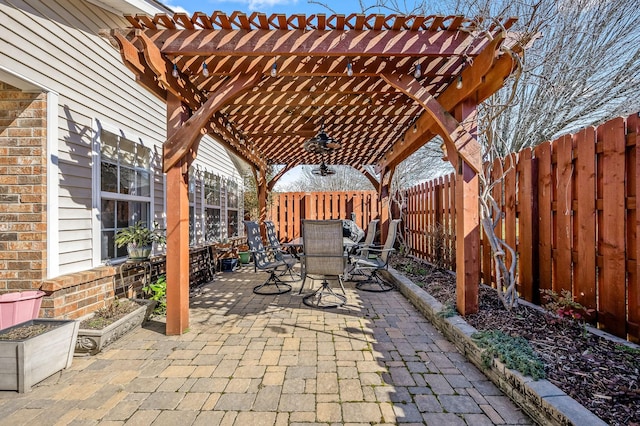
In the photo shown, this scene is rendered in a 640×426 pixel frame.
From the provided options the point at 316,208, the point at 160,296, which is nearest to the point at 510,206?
the point at 160,296

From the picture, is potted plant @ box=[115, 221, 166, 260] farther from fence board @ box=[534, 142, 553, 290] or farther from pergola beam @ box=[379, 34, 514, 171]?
fence board @ box=[534, 142, 553, 290]

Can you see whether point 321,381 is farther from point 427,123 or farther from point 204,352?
point 427,123

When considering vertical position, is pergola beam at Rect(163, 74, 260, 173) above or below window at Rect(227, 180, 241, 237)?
above

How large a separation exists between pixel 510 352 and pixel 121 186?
166 inches

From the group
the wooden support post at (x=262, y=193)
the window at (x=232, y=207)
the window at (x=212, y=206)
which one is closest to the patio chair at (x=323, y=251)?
the window at (x=212, y=206)

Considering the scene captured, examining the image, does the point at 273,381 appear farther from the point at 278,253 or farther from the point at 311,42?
the point at 278,253

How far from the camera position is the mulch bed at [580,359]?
4.92 feet

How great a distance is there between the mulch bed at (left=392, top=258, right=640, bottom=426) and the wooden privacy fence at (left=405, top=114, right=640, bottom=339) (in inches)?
11.8

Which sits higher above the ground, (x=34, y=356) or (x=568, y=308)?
(x=568, y=308)

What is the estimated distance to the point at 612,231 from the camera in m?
2.22

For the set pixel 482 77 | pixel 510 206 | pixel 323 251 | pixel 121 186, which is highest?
pixel 482 77

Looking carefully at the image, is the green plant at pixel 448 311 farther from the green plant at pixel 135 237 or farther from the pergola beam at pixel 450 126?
the green plant at pixel 135 237

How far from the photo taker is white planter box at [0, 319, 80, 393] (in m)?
1.88

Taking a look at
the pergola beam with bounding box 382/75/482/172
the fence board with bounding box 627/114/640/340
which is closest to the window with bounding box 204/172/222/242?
the pergola beam with bounding box 382/75/482/172
